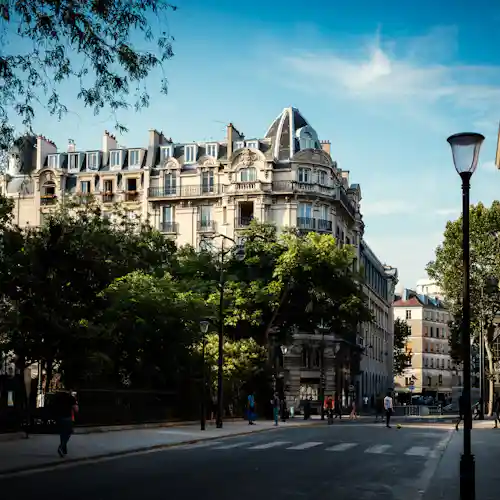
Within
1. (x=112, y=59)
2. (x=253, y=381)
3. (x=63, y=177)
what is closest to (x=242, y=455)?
(x=112, y=59)

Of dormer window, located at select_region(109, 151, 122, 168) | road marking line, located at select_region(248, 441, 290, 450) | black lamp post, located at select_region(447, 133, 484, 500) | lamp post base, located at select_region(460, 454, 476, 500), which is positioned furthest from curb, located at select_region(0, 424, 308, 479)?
A: dormer window, located at select_region(109, 151, 122, 168)

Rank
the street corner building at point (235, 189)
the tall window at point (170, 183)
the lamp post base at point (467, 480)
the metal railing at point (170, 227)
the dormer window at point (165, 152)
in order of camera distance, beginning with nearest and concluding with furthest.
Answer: the lamp post base at point (467, 480) → the street corner building at point (235, 189) → the metal railing at point (170, 227) → the tall window at point (170, 183) → the dormer window at point (165, 152)

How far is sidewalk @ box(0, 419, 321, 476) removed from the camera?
18734 mm

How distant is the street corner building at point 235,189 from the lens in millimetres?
Answer: 72375

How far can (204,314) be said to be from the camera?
4112 centimetres

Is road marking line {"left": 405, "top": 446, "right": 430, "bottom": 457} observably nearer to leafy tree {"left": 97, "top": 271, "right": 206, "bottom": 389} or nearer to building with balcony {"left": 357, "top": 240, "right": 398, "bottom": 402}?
leafy tree {"left": 97, "top": 271, "right": 206, "bottom": 389}

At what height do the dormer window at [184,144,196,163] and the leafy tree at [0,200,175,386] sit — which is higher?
the dormer window at [184,144,196,163]

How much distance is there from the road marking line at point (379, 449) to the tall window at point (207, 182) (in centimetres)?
4916

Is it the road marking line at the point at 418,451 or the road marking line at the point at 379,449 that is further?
the road marking line at the point at 379,449

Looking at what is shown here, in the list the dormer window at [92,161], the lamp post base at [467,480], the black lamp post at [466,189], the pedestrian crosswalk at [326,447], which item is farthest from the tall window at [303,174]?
the lamp post base at [467,480]

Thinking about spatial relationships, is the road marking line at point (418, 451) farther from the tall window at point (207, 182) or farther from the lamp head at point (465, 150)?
the tall window at point (207, 182)

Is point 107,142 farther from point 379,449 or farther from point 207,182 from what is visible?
point 379,449

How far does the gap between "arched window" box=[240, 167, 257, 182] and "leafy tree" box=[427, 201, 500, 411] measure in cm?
1599

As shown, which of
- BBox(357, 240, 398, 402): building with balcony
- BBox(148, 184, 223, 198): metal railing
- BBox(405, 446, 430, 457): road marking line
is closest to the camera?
BBox(405, 446, 430, 457): road marking line
